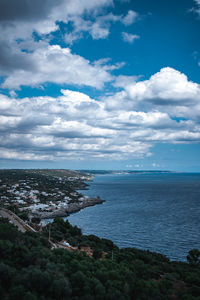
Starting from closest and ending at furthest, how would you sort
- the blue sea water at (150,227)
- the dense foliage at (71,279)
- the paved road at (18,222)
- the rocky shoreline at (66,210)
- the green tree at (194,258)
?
the dense foliage at (71,279), the green tree at (194,258), the paved road at (18,222), the blue sea water at (150,227), the rocky shoreline at (66,210)

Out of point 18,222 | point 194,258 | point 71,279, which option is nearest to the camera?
point 71,279

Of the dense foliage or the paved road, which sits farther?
the paved road

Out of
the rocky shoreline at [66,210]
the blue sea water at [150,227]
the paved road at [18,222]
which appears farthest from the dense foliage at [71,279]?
the rocky shoreline at [66,210]

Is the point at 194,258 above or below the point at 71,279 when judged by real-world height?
below

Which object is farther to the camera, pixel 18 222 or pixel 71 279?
pixel 18 222

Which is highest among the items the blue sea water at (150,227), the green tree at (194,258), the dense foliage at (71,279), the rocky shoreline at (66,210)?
the dense foliage at (71,279)

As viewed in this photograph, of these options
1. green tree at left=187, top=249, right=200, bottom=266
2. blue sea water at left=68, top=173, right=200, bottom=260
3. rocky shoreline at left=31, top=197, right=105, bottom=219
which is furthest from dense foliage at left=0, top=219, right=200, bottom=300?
rocky shoreline at left=31, top=197, right=105, bottom=219

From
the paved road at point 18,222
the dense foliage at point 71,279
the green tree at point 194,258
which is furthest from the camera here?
the paved road at point 18,222

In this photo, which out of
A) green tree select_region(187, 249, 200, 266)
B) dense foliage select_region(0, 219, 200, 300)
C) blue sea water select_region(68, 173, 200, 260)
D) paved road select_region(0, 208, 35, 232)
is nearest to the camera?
dense foliage select_region(0, 219, 200, 300)

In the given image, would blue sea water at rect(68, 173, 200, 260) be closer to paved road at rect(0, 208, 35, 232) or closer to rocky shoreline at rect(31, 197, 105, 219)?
rocky shoreline at rect(31, 197, 105, 219)

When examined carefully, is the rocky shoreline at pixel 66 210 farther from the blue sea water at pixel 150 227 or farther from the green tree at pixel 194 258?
the green tree at pixel 194 258

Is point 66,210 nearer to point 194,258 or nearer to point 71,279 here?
point 194,258

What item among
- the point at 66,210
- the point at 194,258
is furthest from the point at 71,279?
the point at 66,210
